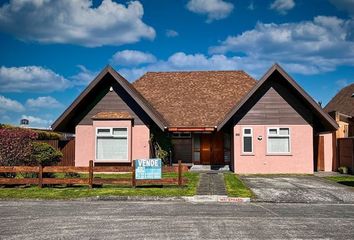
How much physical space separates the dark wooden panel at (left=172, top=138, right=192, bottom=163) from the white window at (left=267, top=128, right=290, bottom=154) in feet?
18.2

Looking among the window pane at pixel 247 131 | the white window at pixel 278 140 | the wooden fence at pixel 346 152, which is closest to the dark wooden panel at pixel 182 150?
the window pane at pixel 247 131

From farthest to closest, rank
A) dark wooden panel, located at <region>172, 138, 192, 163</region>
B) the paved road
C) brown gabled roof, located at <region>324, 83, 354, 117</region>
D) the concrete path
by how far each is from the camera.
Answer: brown gabled roof, located at <region>324, 83, 354, 117</region>, dark wooden panel, located at <region>172, 138, 192, 163</region>, the concrete path, the paved road

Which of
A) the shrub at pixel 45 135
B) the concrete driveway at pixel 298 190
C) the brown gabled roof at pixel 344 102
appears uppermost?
the brown gabled roof at pixel 344 102

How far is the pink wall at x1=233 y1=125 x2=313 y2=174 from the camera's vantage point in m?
21.7

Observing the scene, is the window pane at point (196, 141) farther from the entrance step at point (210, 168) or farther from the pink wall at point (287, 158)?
the pink wall at point (287, 158)

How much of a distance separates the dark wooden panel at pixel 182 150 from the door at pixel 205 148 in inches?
29.0

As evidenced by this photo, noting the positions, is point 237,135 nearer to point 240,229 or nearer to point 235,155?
point 235,155

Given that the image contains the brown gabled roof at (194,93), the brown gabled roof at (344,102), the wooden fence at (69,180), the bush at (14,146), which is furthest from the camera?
the brown gabled roof at (344,102)

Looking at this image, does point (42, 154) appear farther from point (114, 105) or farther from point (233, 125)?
point (233, 125)

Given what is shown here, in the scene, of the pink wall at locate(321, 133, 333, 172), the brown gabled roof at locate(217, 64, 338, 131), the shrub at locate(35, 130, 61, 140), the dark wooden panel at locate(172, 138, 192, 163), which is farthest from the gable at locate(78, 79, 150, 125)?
the pink wall at locate(321, 133, 333, 172)

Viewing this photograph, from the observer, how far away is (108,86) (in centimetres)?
2281

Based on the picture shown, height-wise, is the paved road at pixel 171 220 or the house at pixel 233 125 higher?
the house at pixel 233 125

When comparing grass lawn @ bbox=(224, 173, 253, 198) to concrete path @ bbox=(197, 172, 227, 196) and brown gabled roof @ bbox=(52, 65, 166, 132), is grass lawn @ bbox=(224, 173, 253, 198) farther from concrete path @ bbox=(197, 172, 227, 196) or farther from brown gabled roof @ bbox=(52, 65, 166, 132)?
brown gabled roof @ bbox=(52, 65, 166, 132)

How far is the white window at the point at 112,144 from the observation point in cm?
2212
